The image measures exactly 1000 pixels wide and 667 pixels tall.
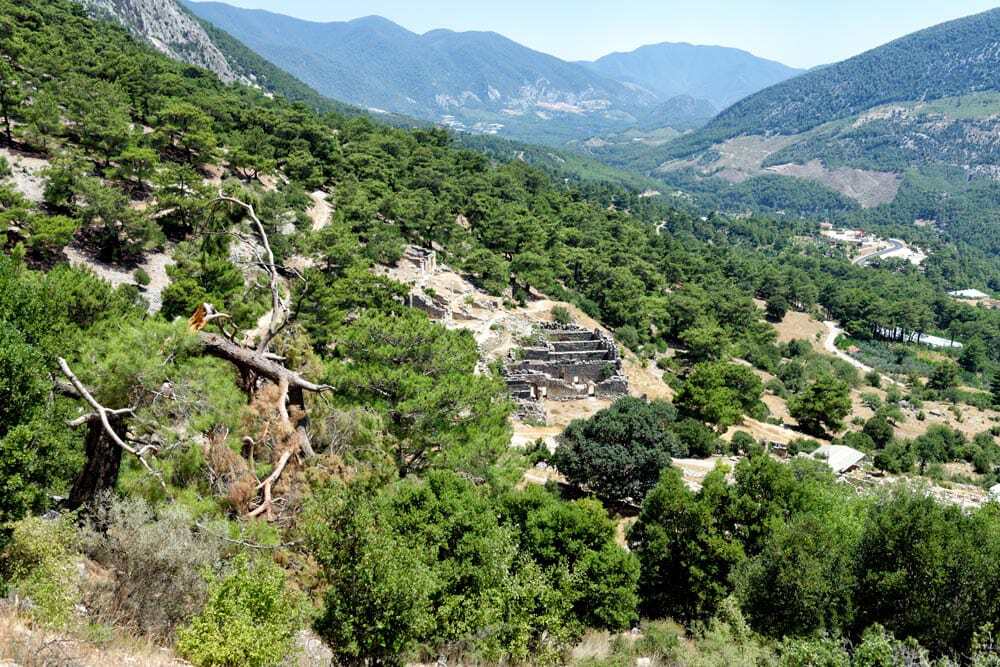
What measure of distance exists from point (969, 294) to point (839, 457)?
314ft

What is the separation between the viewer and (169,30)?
11219 centimetres

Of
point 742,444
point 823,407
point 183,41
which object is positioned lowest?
point 742,444

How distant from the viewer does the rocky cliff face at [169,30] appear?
103188mm

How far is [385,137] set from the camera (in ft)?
215

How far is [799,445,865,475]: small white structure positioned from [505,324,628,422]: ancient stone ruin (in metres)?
9.02

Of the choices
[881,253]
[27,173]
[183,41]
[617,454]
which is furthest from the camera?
[881,253]

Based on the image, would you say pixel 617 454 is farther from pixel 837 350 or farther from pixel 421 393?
pixel 837 350

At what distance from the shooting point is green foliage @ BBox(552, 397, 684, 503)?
2039 centimetres

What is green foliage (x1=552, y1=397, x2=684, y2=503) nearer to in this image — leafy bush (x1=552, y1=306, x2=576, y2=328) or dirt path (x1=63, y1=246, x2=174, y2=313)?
dirt path (x1=63, y1=246, x2=174, y2=313)

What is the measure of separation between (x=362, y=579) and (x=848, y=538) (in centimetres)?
1113

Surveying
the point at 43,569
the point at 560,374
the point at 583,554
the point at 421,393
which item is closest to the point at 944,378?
the point at 560,374

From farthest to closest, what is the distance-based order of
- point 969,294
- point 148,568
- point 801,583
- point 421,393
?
point 969,294, point 421,393, point 801,583, point 148,568

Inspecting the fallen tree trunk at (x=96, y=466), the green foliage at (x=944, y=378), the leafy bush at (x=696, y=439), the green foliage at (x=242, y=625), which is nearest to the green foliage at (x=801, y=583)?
the green foliage at (x=242, y=625)

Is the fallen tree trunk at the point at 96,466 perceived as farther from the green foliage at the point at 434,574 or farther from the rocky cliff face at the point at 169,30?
the rocky cliff face at the point at 169,30
